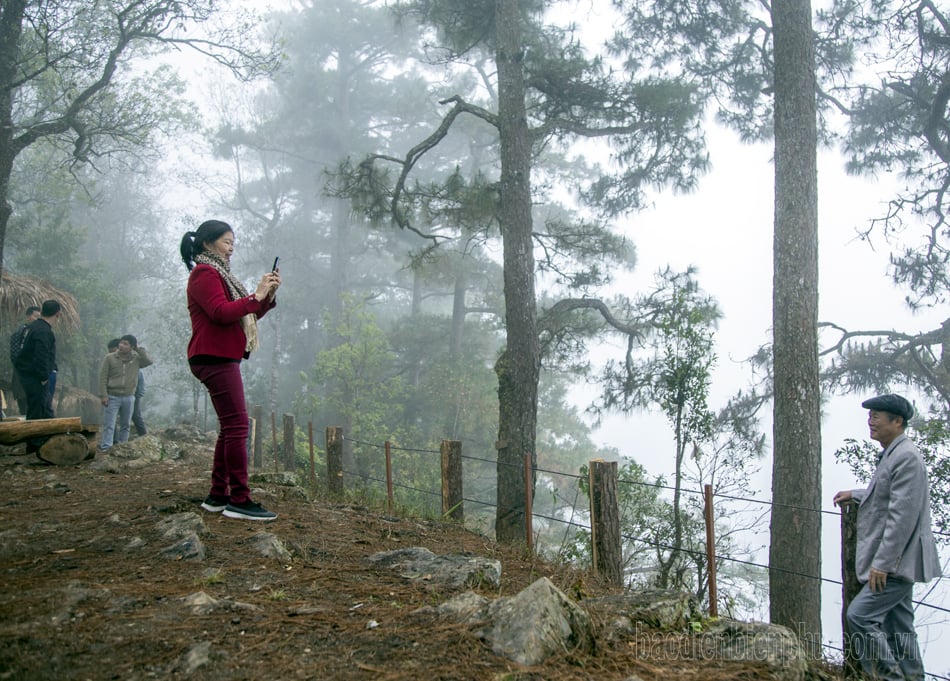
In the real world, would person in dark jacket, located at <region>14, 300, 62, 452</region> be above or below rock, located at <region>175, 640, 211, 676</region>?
above

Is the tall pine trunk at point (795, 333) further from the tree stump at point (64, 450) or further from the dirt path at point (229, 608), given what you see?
the tree stump at point (64, 450)

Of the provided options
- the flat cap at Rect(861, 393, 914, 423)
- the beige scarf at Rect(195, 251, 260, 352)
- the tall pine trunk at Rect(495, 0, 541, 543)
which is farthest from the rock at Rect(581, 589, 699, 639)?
the tall pine trunk at Rect(495, 0, 541, 543)

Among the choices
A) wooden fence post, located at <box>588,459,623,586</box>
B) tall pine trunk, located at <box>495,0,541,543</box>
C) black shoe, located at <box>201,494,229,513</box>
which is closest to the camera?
black shoe, located at <box>201,494,229,513</box>

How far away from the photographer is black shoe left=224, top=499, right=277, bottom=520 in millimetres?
4531

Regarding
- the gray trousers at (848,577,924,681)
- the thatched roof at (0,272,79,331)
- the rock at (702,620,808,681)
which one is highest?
the thatched roof at (0,272,79,331)

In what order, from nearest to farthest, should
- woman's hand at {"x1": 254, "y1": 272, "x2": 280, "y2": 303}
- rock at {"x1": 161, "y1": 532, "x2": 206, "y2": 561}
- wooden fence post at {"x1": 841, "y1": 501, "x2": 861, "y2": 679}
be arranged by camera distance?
rock at {"x1": 161, "y1": 532, "x2": 206, "y2": 561} < wooden fence post at {"x1": 841, "y1": 501, "x2": 861, "y2": 679} < woman's hand at {"x1": 254, "y1": 272, "x2": 280, "y2": 303}

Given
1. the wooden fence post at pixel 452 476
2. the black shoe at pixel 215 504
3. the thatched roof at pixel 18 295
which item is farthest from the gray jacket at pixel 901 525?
the thatched roof at pixel 18 295

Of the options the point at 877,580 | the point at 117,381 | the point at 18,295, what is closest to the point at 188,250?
the point at 877,580

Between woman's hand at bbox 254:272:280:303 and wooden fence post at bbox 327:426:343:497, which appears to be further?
wooden fence post at bbox 327:426:343:497

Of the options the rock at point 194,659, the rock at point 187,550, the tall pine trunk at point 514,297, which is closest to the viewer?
the rock at point 194,659

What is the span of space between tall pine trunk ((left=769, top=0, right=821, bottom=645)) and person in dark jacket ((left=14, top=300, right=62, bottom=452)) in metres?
8.48

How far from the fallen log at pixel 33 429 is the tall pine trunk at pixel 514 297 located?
16.0ft

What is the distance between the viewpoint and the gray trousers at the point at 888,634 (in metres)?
3.55

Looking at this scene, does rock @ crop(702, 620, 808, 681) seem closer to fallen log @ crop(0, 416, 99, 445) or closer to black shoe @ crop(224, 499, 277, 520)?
black shoe @ crop(224, 499, 277, 520)
